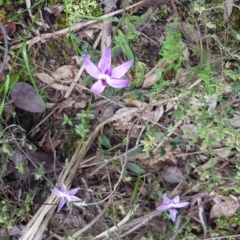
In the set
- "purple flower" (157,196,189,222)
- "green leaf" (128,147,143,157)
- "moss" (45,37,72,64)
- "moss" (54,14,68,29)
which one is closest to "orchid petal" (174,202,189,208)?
"purple flower" (157,196,189,222)

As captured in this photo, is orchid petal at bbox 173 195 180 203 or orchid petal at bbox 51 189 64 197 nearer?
orchid petal at bbox 51 189 64 197

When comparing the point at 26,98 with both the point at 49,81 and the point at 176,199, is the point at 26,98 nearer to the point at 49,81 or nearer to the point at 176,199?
the point at 49,81

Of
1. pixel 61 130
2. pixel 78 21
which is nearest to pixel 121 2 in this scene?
pixel 78 21

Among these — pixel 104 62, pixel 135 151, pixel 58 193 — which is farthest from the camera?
pixel 135 151

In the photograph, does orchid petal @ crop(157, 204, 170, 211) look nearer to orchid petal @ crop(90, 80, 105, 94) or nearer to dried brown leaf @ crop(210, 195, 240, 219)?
dried brown leaf @ crop(210, 195, 240, 219)

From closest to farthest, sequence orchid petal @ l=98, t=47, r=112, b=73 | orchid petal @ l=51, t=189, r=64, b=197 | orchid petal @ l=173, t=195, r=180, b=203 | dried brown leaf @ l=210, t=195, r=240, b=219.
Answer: orchid petal @ l=98, t=47, r=112, b=73
orchid petal @ l=51, t=189, r=64, b=197
orchid petal @ l=173, t=195, r=180, b=203
dried brown leaf @ l=210, t=195, r=240, b=219

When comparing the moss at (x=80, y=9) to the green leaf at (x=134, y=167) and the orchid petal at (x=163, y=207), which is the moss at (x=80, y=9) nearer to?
the green leaf at (x=134, y=167)

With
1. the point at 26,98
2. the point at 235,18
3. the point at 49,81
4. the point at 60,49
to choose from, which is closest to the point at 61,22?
the point at 60,49

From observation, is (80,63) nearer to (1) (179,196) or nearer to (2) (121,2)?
(2) (121,2)
